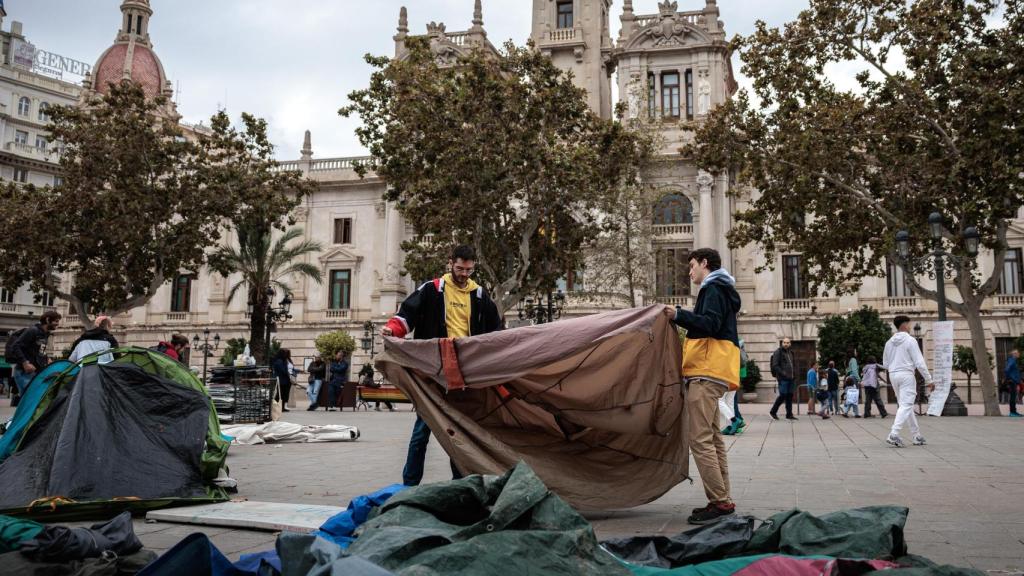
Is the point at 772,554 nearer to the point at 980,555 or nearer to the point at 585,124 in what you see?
the point at 980,555

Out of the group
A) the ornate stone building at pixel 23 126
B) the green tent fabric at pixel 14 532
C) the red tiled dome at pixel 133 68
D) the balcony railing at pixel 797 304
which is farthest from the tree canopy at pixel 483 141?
the red tiled dome at pixel 133 68

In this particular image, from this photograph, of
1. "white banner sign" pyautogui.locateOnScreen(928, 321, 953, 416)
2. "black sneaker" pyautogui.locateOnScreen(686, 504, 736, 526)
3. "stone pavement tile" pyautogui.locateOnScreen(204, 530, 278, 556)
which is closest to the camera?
"stone pavement tile" pyautogui.locateOnScreen(204, 530, 278, 556)

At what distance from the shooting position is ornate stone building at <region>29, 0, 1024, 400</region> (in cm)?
3562

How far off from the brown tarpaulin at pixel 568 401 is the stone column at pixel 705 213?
3218 cm

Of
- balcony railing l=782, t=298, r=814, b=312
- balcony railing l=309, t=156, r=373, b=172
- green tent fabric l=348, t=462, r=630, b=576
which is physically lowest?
green tent fabric l=348, t=462, r=630, b=576

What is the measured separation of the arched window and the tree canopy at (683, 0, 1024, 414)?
47.2ft

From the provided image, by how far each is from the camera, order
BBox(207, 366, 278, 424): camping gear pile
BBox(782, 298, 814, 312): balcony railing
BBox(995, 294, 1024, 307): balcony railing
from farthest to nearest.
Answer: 1. BBox(782, 298, 814, 312): balcony railing
2. BBox(995, 294, 1024, 307): balcony railing
3. BBox(207, 366, 278, 424): camping gear pile

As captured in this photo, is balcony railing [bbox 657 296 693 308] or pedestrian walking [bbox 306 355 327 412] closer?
pedestrian walking [bbox 306 355 327 412]

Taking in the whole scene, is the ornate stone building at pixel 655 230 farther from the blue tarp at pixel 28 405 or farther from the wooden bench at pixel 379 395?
the blue tarp at pixel 28 405

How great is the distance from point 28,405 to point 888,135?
2043cm

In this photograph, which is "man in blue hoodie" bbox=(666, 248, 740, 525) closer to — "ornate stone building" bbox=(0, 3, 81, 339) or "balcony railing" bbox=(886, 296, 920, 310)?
"balcony railing" bbox=(886, 296, 920, 310)

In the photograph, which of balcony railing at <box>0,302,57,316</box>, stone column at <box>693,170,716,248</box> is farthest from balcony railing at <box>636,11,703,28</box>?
balcony railing at <box>0,302,57,316</box>

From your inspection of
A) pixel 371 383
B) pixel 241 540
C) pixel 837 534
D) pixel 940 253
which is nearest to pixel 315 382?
pixel 371 383

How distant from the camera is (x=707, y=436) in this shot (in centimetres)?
562
